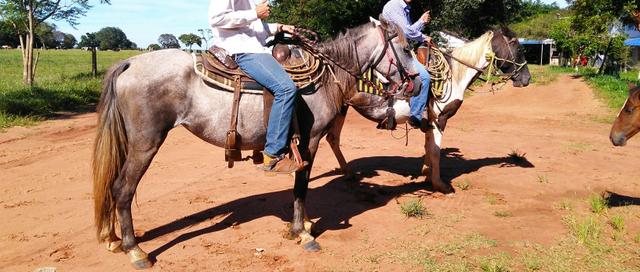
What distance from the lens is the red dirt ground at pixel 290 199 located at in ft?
15.0

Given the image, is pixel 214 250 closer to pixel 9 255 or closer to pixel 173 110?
pixel 173 110

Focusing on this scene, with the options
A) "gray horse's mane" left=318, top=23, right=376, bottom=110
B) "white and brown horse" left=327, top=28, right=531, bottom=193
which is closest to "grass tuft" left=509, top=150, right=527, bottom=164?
"white and brown horse" left=327, top=28, right=531, bottom=193

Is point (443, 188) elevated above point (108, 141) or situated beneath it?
situated beneath

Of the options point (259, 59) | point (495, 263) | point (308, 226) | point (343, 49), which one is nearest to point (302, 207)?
point (308, 226)

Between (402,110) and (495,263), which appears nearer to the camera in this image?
(495,263)

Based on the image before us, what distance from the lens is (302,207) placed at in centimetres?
490

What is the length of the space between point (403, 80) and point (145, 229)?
3.25 metres

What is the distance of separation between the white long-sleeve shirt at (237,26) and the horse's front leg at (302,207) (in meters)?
1.11

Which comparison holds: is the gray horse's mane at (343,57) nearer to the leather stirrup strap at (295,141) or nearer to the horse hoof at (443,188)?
the leather stirrup strap at (295,141)

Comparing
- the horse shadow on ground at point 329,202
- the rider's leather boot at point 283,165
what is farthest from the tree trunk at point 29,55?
the rider's leather boot at point 283,165

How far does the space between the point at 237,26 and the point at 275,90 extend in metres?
0.71

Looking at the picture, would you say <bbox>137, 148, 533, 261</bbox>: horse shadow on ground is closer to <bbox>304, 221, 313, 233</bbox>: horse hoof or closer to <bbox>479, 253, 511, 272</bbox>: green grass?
<bbox>304, 221, 313, 233</bbox>: horse hoof

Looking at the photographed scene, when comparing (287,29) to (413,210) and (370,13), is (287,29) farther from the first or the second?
(370,13)

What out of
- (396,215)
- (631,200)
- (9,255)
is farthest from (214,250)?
(631,200)
